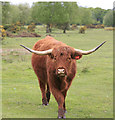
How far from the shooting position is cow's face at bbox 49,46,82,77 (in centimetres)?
729

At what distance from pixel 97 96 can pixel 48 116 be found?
370 cm

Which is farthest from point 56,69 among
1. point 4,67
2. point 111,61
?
point 111,61

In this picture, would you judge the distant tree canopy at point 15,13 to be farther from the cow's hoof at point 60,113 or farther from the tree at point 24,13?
the cow's hoof at point 60,113

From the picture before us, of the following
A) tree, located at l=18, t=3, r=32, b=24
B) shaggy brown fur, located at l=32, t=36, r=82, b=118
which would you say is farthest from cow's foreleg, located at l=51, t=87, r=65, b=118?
tree, located at l=18, t=3, r=32, b=24

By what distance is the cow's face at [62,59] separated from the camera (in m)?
7.29

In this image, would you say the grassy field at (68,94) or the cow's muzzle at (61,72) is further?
the grassy field at (68,94)

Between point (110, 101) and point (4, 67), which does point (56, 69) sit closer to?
point (110, 101)

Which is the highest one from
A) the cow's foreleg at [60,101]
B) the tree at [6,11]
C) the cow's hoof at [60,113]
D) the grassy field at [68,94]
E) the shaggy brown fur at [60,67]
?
the tree at [6,11]

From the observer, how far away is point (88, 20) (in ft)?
350

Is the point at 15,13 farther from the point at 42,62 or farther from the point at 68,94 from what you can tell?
the point at 42,62

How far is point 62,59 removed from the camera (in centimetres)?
742

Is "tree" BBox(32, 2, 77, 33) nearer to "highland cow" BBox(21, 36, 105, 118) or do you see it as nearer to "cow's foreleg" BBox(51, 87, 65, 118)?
"highland cow" BBox(21, 36, 105, 118)

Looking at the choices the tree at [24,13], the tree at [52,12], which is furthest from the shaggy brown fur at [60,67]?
the tree at [24,13]

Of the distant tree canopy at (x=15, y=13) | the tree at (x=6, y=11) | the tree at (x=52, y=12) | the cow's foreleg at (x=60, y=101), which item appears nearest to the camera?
the cow's foreleg at (x=60, y=101)
